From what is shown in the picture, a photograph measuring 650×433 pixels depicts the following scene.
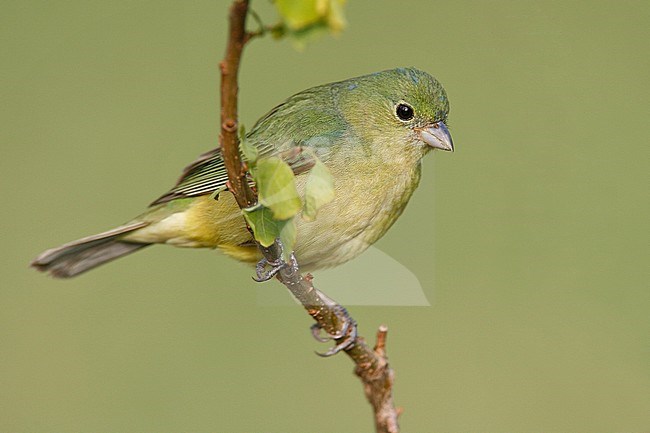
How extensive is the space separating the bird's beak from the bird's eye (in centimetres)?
7

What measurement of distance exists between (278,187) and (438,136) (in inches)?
55.3

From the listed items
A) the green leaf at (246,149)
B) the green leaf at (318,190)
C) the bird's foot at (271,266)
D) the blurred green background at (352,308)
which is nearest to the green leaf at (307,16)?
the green leaf at (246,149)

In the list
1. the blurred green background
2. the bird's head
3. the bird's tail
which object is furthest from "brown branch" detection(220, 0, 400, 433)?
the blurred green background

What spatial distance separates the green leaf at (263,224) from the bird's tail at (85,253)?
157 cm

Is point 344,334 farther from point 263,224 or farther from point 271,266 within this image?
point 263,224

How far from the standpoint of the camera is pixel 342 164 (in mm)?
2859

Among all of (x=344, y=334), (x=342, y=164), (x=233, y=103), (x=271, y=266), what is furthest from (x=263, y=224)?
(x=342, y=164)

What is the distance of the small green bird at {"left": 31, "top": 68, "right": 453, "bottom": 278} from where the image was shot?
2863mm

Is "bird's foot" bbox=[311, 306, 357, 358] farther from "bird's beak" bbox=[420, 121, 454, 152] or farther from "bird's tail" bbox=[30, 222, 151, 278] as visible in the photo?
"bird's tail" bbox=[30, 222, 151, 278]

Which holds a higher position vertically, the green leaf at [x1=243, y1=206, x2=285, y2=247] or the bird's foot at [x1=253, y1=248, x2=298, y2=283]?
the bird's foot at [x1=253, y1=248, x2=298, y2=283]

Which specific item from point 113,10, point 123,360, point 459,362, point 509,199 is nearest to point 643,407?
point 459,362

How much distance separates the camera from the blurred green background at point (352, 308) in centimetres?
492

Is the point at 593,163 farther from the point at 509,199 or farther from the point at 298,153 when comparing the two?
the point at 298,153

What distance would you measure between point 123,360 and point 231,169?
3585 millimetres
